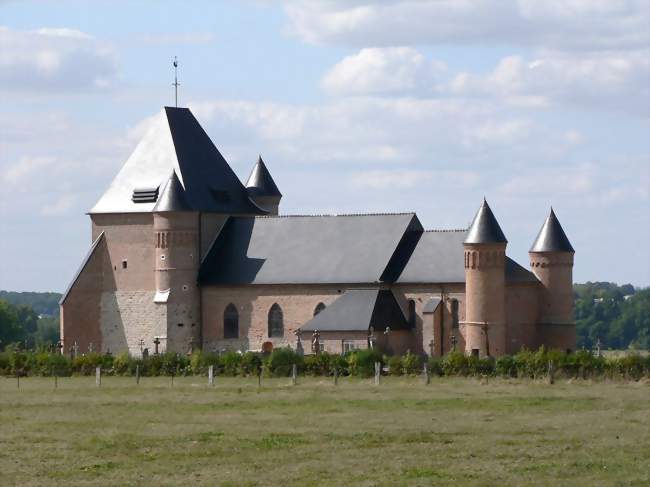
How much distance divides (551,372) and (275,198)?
32488 millimetres

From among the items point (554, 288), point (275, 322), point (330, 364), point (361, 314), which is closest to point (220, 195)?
point (275, 322)

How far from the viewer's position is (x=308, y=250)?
249ft

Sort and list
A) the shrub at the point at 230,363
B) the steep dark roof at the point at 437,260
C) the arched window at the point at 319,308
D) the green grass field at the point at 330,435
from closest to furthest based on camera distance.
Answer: the green grass field at the point at 330,435
the shrub at the point at 230,363
the steep dark roof at the point at 437,260
the arched window at the point at 319,308

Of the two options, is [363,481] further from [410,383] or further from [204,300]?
[204,300]

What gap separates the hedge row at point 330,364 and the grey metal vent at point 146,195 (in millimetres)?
15063

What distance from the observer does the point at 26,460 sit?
106 ft

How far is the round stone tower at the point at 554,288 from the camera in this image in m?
72.4

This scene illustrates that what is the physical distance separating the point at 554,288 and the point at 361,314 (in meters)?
8.86

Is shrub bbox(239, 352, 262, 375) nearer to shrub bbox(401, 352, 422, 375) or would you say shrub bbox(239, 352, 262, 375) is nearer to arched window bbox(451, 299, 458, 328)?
shrub bbox(401, 352, 422, 375)

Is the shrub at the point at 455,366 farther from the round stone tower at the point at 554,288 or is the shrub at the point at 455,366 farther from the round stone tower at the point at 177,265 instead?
the round stone tower at the point at 177,265

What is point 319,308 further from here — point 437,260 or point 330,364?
point 330,364


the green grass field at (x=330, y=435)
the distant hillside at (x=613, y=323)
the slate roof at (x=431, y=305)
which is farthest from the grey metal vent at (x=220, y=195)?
the distant hillside at (x=613, y=323)

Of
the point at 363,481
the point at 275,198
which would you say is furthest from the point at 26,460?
the point at 275,198

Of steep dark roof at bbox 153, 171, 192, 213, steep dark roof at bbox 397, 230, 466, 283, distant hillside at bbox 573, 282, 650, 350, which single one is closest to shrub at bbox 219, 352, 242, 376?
steep dark roof at bbox 397, 230, 466, 283
